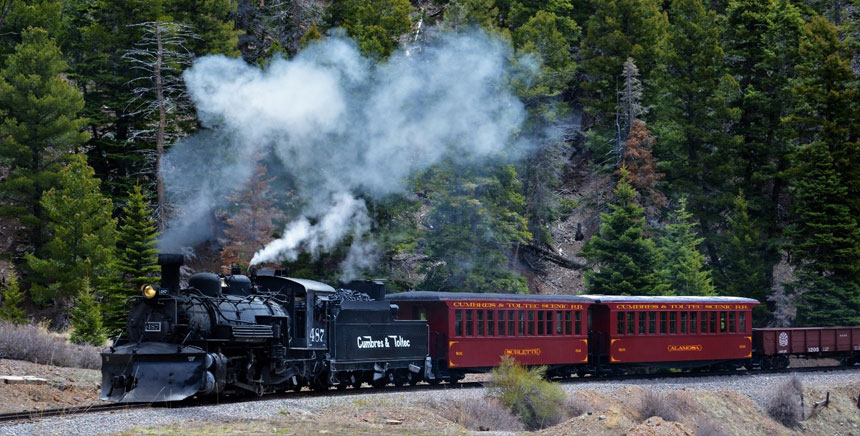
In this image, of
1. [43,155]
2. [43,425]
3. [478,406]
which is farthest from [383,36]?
[43,425]

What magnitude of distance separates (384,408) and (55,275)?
24.3 metres

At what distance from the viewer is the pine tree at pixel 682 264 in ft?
140

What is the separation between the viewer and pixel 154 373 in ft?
55.8

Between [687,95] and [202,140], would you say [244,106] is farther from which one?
[687,95]

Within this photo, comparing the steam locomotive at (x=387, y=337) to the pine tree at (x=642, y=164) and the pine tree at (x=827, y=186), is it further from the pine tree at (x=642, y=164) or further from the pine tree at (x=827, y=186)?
the pine tree at (x=642, y=164)

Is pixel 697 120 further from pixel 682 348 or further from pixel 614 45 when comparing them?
pixel 682 348

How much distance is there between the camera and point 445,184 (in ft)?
139

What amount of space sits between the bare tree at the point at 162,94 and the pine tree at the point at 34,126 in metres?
3.00

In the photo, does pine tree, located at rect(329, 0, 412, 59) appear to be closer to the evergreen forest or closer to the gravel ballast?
the evergreen forest

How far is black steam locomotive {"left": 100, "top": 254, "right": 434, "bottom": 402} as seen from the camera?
1708cm

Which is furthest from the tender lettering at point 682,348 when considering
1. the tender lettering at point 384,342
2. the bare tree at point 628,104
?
the bare tree at point 628,104

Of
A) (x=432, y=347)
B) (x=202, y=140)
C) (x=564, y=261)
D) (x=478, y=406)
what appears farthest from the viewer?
(x=564, y=261)

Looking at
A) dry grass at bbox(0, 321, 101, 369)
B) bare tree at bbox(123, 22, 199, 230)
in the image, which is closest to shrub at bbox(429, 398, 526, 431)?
dry grass at bbox(0, 321, 101, 369)

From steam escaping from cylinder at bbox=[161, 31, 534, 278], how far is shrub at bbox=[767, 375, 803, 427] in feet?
58.8
